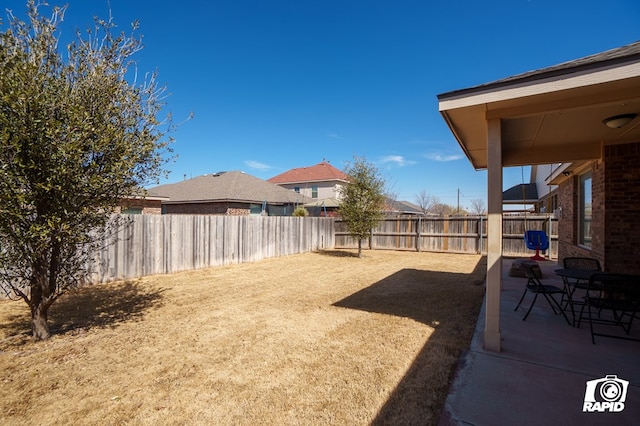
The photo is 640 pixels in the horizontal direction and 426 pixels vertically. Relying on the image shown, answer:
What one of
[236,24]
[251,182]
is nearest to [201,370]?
[236,24]

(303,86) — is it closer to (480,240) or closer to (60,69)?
(480,240)

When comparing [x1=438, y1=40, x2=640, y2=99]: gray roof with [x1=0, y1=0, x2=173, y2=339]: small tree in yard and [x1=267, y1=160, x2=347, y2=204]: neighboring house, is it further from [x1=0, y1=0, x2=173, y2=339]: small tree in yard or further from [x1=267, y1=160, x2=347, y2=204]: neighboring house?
[x1=267, y1=160, x2=347, y2=204]: neighboring house

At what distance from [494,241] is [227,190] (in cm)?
1816

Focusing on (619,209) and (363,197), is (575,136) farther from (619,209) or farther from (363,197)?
(363,197)

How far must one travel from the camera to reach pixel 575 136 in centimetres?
498

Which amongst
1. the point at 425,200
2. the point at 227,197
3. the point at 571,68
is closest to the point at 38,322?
the point at 571,68

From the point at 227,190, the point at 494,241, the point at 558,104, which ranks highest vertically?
the point at 227,190

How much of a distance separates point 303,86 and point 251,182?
9.07 meters

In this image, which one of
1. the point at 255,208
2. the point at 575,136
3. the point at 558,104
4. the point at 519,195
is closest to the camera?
the point at 558,104

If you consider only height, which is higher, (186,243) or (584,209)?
(584,209)

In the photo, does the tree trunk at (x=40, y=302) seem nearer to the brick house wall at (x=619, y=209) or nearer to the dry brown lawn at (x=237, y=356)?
the dry brown lawn at (x=237, y=356)

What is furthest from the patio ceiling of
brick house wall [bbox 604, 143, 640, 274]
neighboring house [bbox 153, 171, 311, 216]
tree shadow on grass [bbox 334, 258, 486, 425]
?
neighboring house [bbox 153, 171, 311, 216]

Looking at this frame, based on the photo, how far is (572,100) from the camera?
123 inches

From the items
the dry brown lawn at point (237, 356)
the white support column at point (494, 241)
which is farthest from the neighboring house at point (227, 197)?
the white support column at point (494, 241)
